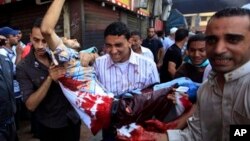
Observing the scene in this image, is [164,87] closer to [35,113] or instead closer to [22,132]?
[35,113]

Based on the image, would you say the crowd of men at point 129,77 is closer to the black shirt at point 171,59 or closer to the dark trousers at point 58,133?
the dark trousers at point 58,133

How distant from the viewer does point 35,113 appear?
8.21 feet

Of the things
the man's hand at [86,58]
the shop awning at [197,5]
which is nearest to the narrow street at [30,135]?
the man's hand at [86,58]

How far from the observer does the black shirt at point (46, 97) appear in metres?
2.40

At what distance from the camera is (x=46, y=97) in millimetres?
2443

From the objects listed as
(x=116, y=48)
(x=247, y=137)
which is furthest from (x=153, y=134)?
(x=116, y=48)

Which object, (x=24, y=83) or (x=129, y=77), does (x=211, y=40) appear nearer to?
(x=129, y=77)

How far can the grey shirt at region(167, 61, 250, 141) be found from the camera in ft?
4.40

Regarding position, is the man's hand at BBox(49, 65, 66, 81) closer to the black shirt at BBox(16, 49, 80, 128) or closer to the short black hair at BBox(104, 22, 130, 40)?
the black shirt at BBox(16, 49, 80, 128)

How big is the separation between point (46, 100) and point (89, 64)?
1.58 feet

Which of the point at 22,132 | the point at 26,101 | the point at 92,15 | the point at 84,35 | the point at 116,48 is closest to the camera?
the point at 26,101

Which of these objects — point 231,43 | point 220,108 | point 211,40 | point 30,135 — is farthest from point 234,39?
point 30,135

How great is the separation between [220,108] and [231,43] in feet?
1.10

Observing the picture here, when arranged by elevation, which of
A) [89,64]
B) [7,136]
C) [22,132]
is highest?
[89,64]
